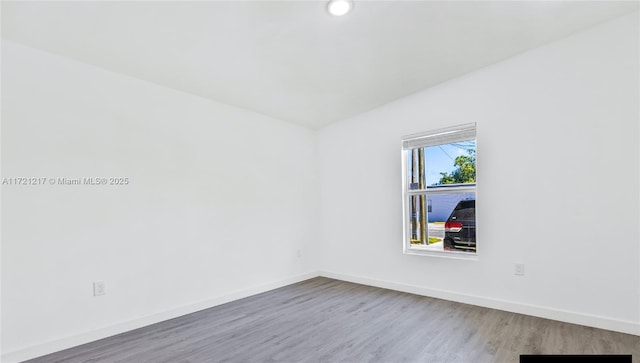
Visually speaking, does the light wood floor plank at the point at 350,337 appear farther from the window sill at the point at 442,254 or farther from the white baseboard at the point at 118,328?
the window sill at the point at 442,254

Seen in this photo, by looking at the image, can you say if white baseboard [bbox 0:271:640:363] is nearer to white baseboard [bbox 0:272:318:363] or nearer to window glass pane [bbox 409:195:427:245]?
white baseboard [bbox 0:272:318:363]

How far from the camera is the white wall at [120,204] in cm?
239

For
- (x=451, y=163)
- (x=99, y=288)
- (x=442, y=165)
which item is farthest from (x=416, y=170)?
(x=99, y=288)

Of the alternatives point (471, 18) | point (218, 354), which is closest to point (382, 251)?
point (218, 354)

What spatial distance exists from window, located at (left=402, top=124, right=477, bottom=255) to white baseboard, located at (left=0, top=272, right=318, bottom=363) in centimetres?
211

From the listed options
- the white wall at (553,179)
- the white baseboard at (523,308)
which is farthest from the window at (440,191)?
the white baseboard at (523,308)

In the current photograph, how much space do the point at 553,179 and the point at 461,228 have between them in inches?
40.9

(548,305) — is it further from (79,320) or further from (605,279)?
(79,320)

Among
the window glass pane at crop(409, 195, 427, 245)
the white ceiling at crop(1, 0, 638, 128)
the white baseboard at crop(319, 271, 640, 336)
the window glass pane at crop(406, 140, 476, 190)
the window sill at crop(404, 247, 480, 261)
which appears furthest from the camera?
the window glass pane at crop(409, 195, 427, 245)

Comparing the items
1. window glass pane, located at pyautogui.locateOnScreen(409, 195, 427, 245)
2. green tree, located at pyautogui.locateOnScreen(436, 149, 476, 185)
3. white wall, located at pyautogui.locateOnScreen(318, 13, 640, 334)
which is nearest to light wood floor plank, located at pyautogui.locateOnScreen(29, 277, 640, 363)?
white wall, located at pyautogui.locateOnScreen(318, 13, 640, 334)

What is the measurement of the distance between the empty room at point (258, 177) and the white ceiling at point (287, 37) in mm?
20

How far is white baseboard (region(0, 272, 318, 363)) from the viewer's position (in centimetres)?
231

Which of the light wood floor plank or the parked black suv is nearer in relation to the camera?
the light wood floor plank

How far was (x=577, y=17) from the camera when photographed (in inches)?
104
